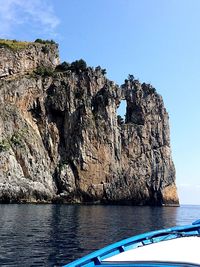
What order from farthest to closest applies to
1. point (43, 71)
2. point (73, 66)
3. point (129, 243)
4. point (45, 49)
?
point (73, 66) → point (45, 49) → point (43, 71) → point (129, 243)

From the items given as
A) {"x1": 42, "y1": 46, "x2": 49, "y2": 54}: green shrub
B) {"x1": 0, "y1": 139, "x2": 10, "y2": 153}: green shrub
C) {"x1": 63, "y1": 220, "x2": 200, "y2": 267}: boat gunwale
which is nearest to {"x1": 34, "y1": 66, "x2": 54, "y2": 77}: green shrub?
{"x1": 42, "y1": 46, "x2": 49, "y2": 54}: green shrub

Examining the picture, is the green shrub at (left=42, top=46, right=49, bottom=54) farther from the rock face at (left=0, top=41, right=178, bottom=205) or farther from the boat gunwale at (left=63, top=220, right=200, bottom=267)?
the boat gunwale at (left=63, top=220, right=200, bottom=267)

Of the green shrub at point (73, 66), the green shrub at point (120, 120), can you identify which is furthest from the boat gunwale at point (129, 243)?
the green shrub at point (120, 120)

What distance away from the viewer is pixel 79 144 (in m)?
122

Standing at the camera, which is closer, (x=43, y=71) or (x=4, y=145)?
(x=4, y=145)

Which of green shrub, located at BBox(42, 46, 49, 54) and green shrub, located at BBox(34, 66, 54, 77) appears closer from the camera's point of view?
green shrub, located at BBox(34, 66, 54, 77)

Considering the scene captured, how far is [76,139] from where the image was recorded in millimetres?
122688

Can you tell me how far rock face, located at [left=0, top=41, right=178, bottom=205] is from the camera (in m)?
107

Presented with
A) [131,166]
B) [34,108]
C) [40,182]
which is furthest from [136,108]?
[40,182]

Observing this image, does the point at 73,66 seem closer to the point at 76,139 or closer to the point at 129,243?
the point at 76,139

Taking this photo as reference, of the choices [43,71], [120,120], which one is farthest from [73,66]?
[120,120]

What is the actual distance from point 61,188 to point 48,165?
7746 millimetres

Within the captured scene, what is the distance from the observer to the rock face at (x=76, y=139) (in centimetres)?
10744

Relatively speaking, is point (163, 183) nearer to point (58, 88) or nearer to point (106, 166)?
point (106, 166)
